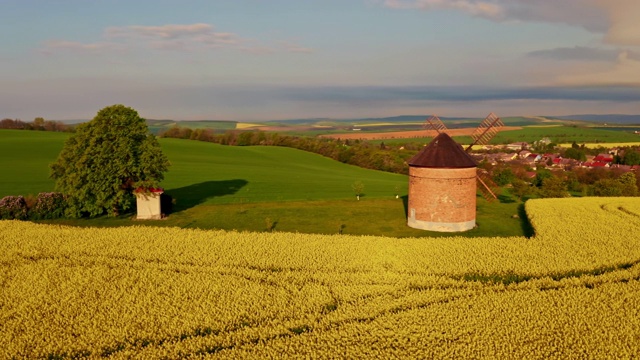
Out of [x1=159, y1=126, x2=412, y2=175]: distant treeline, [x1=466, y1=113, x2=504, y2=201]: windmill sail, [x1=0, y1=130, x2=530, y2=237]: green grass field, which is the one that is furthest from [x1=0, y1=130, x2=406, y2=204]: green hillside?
[x1=466, y1=113, x2=504, y2=201]: windmill sail

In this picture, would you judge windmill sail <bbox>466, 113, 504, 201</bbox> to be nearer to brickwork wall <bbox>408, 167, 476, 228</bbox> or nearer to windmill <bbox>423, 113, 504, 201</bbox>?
windmill <bbox>423, 113, 504, 201</bbox>

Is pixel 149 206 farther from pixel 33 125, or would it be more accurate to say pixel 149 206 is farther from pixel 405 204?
pixel 33 125

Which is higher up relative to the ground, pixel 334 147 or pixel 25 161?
pixel 334 147

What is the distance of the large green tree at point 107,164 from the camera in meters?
35.6

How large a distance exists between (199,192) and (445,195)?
26892 millimetres

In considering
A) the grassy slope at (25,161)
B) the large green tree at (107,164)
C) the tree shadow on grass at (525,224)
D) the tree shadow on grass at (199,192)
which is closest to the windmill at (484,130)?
the tree shadow on grass at (525,224)

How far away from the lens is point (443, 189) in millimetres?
33281

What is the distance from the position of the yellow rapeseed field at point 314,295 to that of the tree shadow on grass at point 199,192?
11.4 metres

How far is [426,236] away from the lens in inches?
1265

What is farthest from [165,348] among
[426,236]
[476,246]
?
[426,236]

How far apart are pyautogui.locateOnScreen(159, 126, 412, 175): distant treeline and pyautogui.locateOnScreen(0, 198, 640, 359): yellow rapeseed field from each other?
2258 inches

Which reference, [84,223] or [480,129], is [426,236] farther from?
[84,223]

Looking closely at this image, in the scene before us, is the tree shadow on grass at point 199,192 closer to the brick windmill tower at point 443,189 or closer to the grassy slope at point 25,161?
the grassy slope at point 25,161

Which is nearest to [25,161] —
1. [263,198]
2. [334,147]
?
[263,198]
